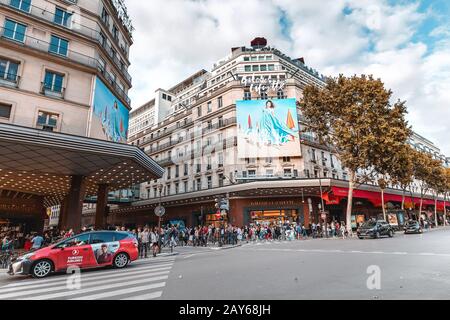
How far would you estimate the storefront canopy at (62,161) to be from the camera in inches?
542

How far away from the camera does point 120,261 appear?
11281 mm

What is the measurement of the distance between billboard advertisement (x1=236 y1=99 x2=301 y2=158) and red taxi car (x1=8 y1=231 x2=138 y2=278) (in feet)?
76.0

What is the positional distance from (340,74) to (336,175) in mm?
14982

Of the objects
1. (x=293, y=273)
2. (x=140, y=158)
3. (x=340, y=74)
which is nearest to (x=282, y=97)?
(x=340, y=74)

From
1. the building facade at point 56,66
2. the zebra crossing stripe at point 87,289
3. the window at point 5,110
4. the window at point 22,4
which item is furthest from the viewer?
the window at point 22,4

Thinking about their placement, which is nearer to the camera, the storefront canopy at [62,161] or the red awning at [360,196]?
the storefront canopy at [62,161]

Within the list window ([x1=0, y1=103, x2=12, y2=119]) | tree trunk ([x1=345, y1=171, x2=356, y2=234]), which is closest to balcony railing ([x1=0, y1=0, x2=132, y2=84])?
window ([x1=0, y1=103, x2=12, y2=119])

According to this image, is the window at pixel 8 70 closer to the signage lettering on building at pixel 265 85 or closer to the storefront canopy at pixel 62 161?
the storefront canopy at pixel 62 161

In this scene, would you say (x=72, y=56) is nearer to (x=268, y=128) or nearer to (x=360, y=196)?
(x=268, y=128)

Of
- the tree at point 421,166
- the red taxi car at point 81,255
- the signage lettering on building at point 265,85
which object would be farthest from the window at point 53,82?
the tree at point 421,166

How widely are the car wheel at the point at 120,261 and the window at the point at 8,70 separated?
14747 millimetres

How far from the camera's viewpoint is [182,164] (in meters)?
40.7

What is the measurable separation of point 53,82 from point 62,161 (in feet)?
21.1
